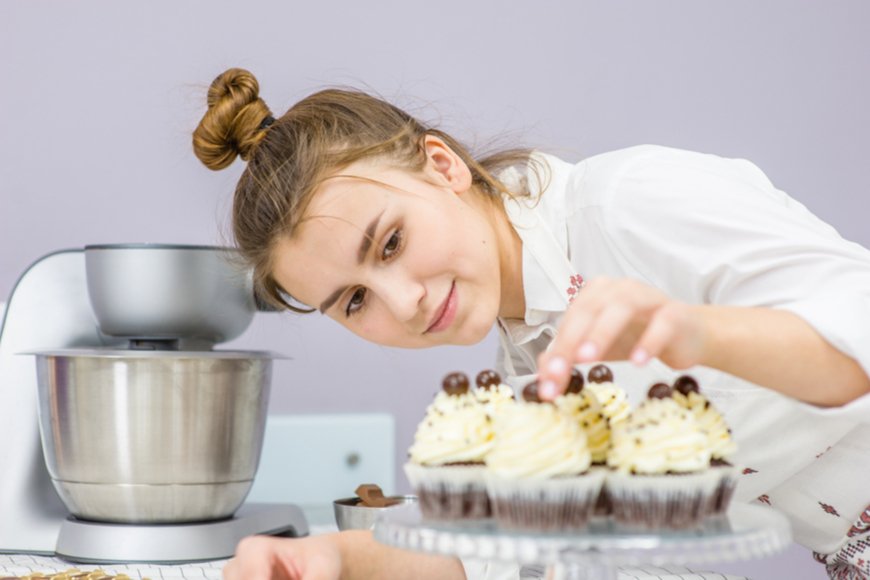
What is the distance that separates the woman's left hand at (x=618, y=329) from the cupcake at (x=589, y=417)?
0.08m

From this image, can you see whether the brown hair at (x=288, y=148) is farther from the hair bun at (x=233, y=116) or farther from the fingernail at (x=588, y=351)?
the fingernail at (x=588, y=351)

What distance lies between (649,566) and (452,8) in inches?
35.6

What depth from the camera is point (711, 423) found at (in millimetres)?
762

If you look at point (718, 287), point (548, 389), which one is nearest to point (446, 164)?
point (718, 287)

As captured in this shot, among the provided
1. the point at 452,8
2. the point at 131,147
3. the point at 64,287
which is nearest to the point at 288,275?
the point at 64,287

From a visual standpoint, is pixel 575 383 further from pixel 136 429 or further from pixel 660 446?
pixel 136 429

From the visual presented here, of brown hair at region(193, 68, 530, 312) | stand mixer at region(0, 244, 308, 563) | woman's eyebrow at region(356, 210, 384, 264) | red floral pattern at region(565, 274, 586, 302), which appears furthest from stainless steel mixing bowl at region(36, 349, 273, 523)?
red floral pattern at region(565, 274, 586, 302)

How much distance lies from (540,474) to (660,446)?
0.09 meters

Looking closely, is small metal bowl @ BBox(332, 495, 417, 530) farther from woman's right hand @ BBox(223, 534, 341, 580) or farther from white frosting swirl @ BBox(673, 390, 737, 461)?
white frosting swirl @ BBox(673, 390, 737, 461)

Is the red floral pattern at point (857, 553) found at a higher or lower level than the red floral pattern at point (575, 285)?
lower

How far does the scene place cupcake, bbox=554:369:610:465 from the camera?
759 mm

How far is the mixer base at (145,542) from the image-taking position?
1.18 m

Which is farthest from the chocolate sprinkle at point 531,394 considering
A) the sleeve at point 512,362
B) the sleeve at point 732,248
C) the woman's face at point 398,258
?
the sleeve at point 512,362

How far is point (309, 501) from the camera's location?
1674 millimetres
